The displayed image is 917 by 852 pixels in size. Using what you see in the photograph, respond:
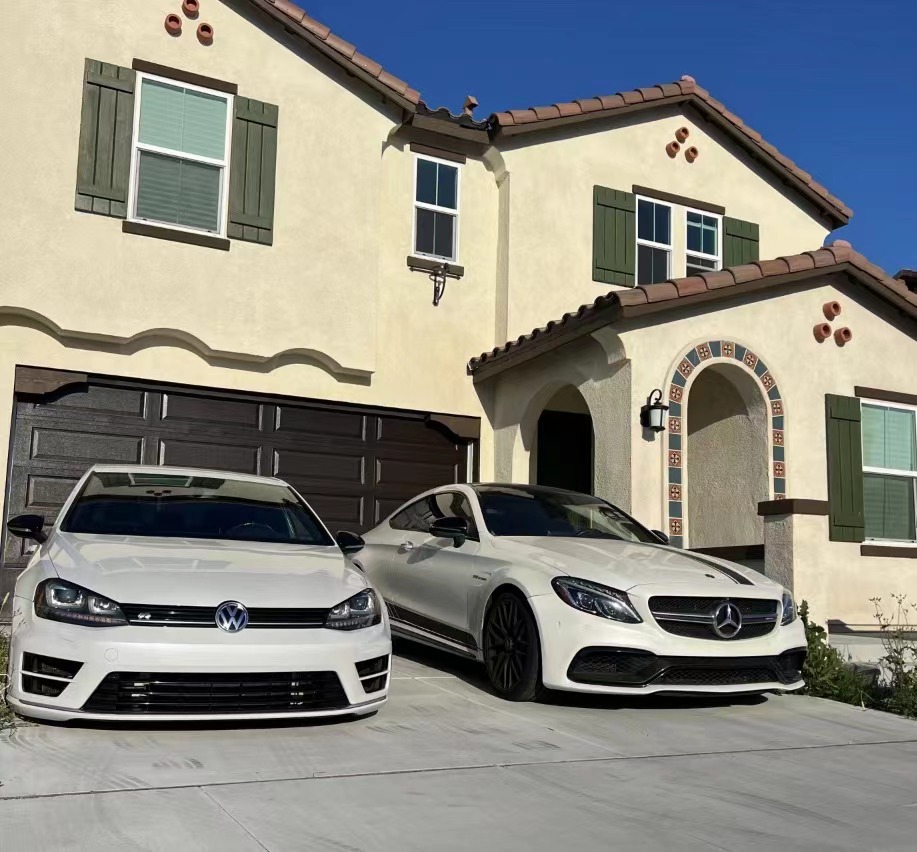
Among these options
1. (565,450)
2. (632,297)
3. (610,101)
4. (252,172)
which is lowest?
(565,450)

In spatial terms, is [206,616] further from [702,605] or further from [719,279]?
[719,279]

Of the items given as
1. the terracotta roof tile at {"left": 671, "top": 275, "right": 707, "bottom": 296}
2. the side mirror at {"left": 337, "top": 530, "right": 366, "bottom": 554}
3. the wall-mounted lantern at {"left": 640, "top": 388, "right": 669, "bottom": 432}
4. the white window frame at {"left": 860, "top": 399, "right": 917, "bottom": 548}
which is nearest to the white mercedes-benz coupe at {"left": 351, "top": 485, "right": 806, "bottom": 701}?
the side mirror at {"left": 337, "top": 530, "right": 366, "bottom": 554}

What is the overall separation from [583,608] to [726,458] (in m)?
6.09

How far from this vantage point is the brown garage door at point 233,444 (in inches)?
412

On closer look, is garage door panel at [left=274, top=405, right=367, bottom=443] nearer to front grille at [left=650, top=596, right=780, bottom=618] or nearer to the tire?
the tire

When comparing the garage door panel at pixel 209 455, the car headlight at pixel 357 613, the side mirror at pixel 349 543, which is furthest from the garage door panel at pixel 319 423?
the car headlight at pixel 357 613

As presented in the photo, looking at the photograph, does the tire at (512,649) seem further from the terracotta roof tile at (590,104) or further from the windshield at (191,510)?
the terracotta roof tile at (590,104)

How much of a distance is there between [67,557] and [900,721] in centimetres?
543

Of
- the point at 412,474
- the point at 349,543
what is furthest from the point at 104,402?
the point at 349,543

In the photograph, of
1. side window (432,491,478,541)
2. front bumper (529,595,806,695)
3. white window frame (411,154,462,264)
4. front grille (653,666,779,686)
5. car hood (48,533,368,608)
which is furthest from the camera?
white window frame (411,154,462,264)

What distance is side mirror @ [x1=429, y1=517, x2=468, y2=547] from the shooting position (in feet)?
24.9

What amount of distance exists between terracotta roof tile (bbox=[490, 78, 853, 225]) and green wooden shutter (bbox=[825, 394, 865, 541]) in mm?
4985

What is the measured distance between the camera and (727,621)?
6.74 meters

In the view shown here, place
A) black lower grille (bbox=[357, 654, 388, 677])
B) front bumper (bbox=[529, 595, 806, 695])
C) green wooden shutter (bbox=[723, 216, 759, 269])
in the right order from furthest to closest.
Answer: green wooden shutter (bbox=[723, 216, 759, 269]) < front bumper (bbox=[529, 595, 806, 695]) < black lower grille (bbox=[357, 654, 388, 677])
